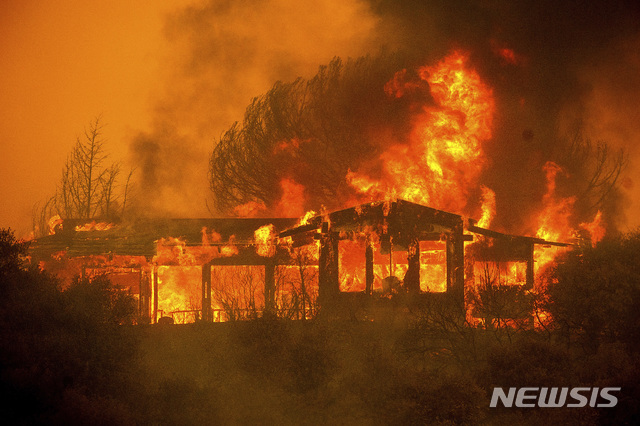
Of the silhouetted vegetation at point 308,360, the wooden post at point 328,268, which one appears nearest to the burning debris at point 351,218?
the wooden post at point 328,268

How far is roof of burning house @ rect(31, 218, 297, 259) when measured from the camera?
87.9ft

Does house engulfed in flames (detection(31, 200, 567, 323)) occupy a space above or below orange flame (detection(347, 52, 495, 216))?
below

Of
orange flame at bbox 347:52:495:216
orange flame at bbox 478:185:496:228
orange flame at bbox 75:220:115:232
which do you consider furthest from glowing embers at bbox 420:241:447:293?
orange flame at bbox 75:220:115:232

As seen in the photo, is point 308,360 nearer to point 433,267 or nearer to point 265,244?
point 265,244

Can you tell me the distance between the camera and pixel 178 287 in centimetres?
2995

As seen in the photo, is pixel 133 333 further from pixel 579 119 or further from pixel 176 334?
pixel 579 119

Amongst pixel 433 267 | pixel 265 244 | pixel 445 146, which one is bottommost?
pixel 433 267

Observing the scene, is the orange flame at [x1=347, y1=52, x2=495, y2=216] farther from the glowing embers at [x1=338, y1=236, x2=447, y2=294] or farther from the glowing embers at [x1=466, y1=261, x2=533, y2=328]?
the glowing embers at [x1=466, y1=261, x2=533, y2=328]

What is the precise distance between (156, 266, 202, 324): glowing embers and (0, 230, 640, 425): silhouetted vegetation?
1227cm

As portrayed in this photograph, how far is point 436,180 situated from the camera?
3288 cm

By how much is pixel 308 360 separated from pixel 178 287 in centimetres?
1713

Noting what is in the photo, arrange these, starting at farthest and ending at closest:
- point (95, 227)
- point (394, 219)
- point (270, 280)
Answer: point (95, 227)
point (270, 280)
point (394, 219)

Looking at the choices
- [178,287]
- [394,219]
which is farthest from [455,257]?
[178,287]

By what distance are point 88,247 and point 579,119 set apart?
30.8 meters
